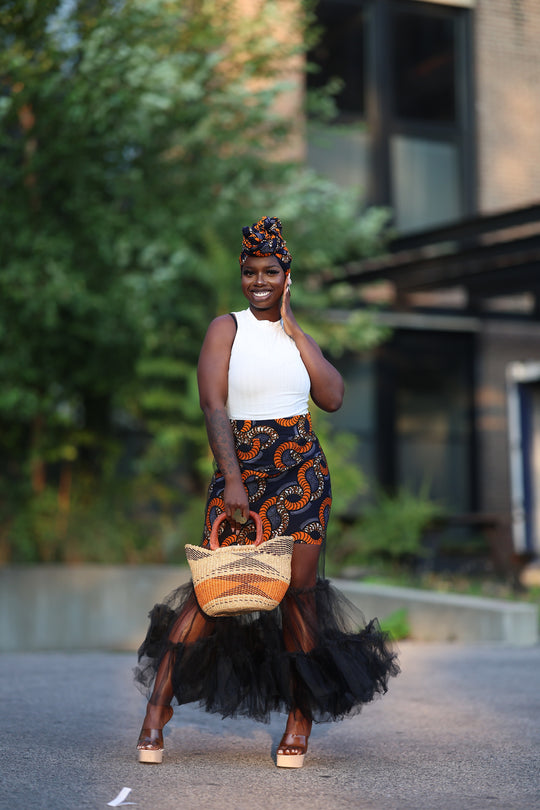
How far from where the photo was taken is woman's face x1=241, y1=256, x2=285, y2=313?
4.57 m

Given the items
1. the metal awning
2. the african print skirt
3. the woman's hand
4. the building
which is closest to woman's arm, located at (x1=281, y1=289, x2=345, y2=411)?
the woman's hand

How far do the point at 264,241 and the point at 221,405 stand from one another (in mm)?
642

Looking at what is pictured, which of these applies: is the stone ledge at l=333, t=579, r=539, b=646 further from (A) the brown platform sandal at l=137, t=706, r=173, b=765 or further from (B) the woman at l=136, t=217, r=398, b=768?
(A) the brown platform sandal at l=137, t=706, r=173, b=765

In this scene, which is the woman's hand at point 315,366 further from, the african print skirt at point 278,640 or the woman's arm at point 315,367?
the african print skirt at point 278,640

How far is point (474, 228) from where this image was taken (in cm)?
1309

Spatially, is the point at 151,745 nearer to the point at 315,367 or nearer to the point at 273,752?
the point at 273,752

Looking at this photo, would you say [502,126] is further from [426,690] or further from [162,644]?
[162,644]

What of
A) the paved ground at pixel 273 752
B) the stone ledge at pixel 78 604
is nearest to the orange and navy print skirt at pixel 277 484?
the paved ground at pixel 273 752

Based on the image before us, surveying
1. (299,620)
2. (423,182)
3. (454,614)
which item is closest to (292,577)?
(299,620)

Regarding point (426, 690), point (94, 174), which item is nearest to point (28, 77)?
point (94, 174)

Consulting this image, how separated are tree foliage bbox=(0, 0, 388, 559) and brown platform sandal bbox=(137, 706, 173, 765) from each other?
6788mm

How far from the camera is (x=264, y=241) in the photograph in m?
4.54

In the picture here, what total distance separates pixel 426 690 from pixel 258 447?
2.72 meters

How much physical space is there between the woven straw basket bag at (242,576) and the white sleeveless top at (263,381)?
1.74 ft
